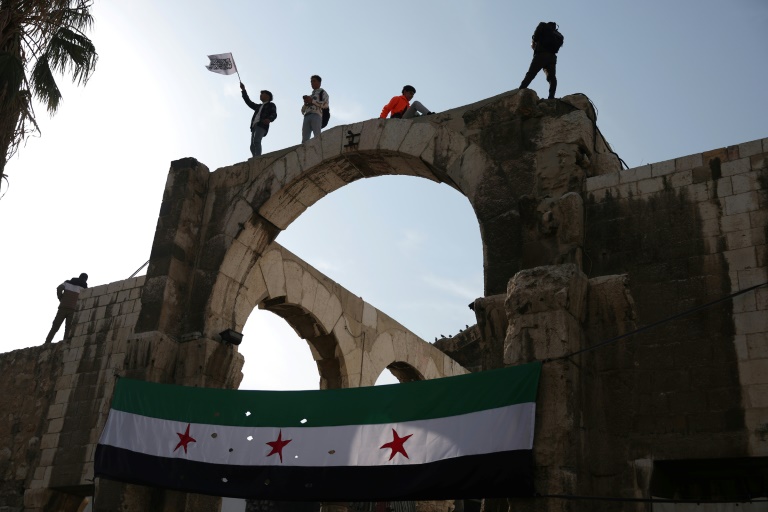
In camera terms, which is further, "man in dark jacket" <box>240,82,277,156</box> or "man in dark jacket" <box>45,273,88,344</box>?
"man in dark jacket" <box>45,273,88,344</box>

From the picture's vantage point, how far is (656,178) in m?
7.04

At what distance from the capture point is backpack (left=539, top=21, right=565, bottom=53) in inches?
324

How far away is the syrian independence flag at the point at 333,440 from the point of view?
20.0 feet

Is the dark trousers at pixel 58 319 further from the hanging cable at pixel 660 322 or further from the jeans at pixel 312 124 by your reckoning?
the hanging cable at pixel 660 322

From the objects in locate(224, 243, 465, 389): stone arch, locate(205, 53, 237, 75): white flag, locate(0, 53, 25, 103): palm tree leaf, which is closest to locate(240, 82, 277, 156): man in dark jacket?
locate(205, 53, 237, 75): white flag

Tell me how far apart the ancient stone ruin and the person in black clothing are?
0.39 m

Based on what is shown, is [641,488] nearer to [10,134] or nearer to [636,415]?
[636,415]

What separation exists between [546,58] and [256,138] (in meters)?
4.11

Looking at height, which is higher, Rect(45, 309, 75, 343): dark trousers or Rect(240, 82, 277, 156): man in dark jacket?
Rect(240, 82, 277, 156): man in dark jacket

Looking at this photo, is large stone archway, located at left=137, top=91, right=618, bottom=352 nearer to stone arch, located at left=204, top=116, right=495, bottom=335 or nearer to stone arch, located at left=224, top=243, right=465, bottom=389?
stone arch, located at left=204, top=116, right=495, bottom=335

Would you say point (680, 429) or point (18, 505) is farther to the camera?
point (18, 505)

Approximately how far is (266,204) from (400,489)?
426 cm

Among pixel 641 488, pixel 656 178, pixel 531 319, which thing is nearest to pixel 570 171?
pixel 656 178

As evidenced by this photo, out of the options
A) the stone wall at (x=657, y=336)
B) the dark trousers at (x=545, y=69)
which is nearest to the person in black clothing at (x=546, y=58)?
the dark trousers at (x=545, y=69)
